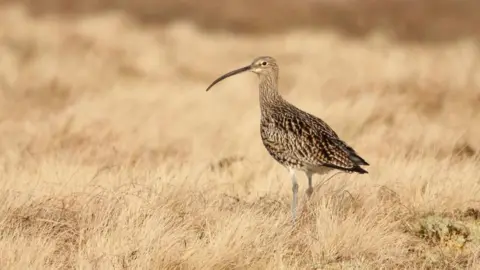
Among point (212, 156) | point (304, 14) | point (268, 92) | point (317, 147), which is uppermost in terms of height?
point (268, 92)

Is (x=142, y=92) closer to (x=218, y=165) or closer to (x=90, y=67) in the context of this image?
(x=90, y=67)

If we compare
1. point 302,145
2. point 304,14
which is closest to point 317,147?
point 302,145

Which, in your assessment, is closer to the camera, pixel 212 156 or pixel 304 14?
pixel 212 156

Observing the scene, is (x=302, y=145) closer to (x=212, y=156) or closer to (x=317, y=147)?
(x=317, y=147)

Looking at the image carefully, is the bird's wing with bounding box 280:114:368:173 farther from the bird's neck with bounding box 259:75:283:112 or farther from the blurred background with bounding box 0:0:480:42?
the blurred background with bounding box 0:0:480:42

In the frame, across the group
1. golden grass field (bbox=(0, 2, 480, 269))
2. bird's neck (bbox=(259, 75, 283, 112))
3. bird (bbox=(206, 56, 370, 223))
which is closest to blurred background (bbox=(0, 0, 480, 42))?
golden grass field (bbox=(0, 2, 480, 269))

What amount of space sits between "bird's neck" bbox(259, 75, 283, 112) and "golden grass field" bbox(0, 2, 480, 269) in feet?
2.57

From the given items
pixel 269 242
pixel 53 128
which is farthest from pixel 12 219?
pixel 53 128

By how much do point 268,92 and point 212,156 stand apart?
8.15 feet

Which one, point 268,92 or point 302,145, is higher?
point 268,92

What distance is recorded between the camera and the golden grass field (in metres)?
7.61

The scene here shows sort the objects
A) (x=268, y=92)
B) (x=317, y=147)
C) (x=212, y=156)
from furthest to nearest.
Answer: (x=212, y=156) < (x=268, y=92) < (x=317, y=147)

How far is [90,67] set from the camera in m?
18.8

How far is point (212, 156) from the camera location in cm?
1206
